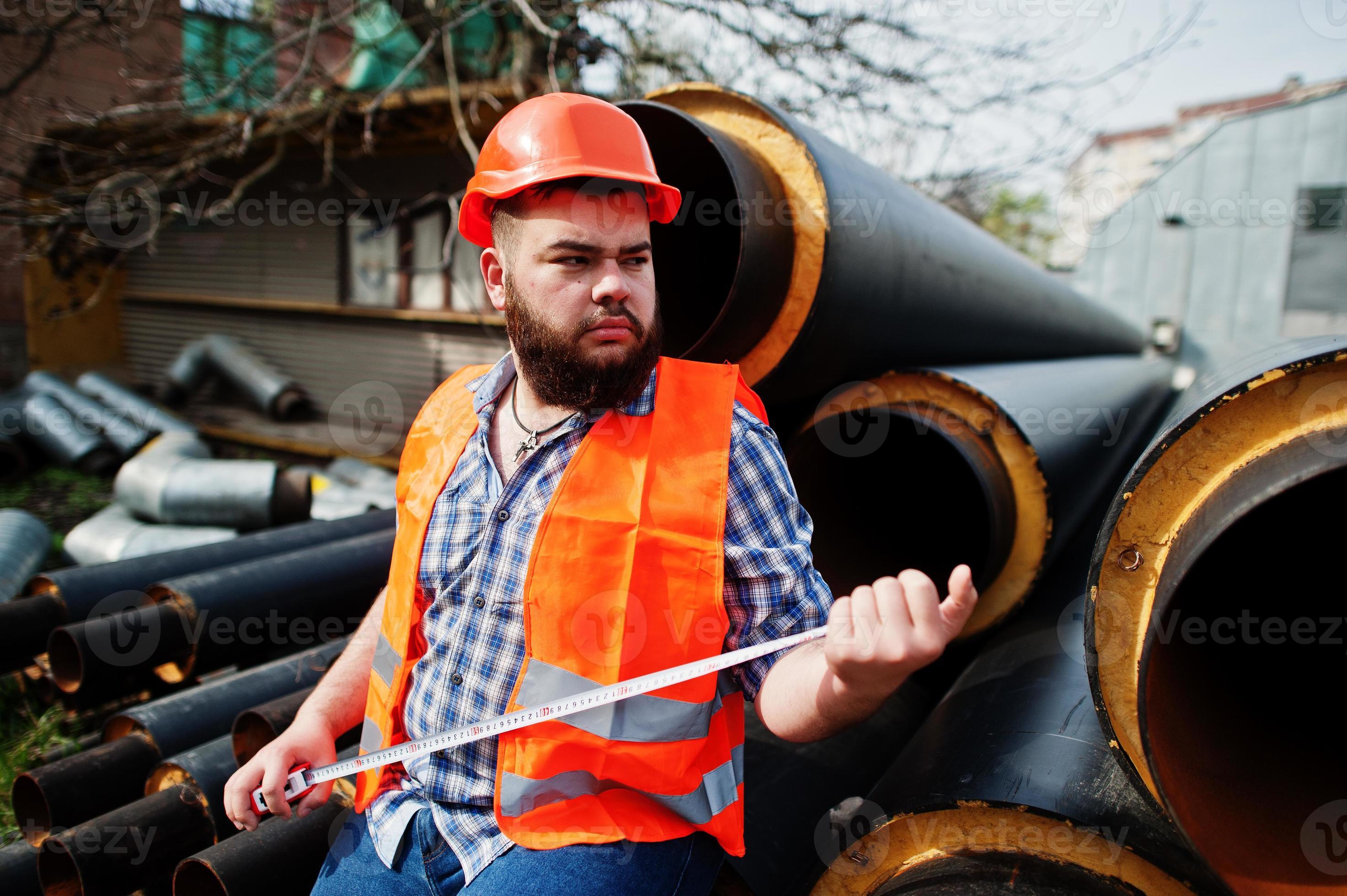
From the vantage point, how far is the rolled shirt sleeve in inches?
57.7

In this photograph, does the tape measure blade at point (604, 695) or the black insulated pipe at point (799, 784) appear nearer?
the tape measure blade at point (604, 695)

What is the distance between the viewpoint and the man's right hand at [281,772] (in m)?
1.59

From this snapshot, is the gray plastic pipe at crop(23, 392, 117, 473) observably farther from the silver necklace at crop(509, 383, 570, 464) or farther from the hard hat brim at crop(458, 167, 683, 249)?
the silver necklace at crop(509, 383, 570, 464)

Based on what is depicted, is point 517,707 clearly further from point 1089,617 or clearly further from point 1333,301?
point 1333,301

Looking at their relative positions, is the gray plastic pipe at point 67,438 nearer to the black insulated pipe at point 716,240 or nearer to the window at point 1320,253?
Result: the black insulated pipe at point 716,240

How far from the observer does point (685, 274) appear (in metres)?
2.41

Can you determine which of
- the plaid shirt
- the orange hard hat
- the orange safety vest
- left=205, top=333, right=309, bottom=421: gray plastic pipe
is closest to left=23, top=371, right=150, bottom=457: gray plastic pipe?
left=205, top=333, right=309, bottom=421: gray plastic pipe

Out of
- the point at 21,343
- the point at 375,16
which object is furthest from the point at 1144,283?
the point at 21,343

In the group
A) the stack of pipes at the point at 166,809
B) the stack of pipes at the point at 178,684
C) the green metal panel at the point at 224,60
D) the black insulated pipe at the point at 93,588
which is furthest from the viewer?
the green metal panel at the point at 224,60

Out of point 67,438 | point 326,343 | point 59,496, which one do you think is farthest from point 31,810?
point 326,343

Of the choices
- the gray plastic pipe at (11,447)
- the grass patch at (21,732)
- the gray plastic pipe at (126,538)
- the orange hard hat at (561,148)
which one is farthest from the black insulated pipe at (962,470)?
the gray plastic pipe at (11,447)

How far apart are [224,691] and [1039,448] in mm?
2685

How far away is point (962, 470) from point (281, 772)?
8.18 ft

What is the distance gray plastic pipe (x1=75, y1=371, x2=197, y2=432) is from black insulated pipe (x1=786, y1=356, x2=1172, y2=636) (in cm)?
671
